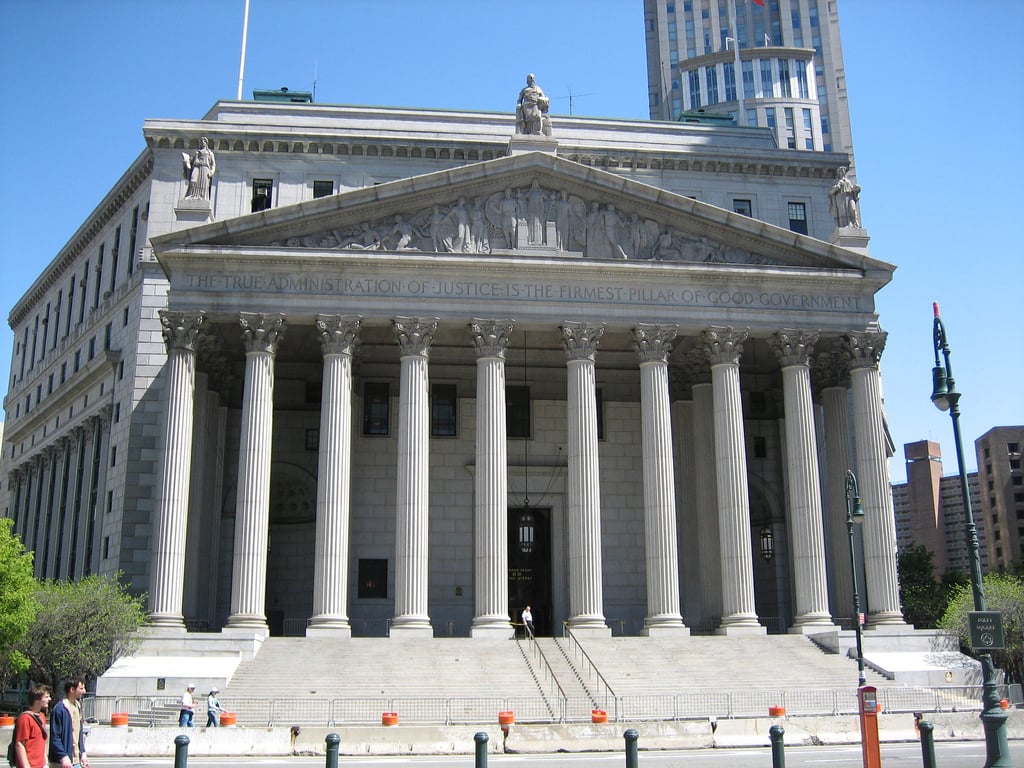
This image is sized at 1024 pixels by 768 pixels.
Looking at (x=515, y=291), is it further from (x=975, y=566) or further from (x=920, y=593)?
(x=920, y=593)

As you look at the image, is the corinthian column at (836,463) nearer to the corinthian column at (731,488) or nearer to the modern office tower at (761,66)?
the corinthian column at (731,488)

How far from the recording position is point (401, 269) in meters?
43.1

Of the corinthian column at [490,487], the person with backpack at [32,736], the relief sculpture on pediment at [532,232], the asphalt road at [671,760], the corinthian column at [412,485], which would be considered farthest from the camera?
the relief sculpture on pediment at [532,232]

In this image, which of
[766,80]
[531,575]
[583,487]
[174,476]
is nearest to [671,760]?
[583,487]

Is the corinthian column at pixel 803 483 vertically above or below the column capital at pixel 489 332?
below

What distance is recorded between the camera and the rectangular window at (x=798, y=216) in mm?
59000

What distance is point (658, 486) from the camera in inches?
1678

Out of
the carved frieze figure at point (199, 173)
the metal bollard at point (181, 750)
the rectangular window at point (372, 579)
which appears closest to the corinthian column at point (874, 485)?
the rectangular window at point (372, 579)

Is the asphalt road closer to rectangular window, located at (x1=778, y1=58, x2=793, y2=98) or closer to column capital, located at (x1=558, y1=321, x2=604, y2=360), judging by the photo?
column capital, located at (x1=558, y1=321, x2=604, y2=360)

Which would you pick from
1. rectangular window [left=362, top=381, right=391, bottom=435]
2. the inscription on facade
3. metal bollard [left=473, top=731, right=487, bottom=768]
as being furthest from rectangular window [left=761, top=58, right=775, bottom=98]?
metal bollard [left=473, top=731, right=487, bottom=768]

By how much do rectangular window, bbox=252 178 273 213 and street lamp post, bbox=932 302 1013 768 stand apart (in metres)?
39.8

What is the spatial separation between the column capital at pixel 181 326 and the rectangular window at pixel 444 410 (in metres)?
13.7

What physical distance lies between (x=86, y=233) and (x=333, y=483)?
38785 millimetres

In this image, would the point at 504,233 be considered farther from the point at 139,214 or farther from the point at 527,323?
the point at 139,214
